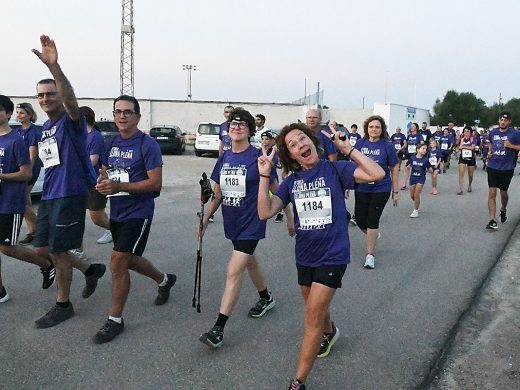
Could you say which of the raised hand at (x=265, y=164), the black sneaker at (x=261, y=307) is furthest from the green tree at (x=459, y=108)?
the raised hand at (x=265, y=164)

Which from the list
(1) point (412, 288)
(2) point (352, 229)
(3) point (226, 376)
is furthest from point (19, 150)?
(2) point (352, 229)

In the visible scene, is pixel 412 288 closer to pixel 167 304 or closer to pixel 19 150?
pixel 167 304

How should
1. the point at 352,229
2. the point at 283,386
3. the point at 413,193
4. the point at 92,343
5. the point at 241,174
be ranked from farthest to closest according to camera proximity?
1. the point at 413,193
2. the point at 352,229
3. the point at 241,174
4. the point at 92,343
5. the point at 283,386

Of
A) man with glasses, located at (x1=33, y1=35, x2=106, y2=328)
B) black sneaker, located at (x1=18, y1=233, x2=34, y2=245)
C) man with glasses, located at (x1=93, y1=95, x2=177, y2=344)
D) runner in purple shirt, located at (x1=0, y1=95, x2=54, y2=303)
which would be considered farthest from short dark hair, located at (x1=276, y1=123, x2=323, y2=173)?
black sneaker, located at (x1=18, y1=233, x2=34, y2=245)

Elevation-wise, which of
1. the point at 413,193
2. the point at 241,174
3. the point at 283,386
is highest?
the point at 241,174

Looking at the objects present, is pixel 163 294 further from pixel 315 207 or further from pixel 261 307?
pixel 315 207

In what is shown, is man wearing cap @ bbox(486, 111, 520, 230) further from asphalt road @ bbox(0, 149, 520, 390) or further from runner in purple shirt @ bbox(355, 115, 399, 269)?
runner in purple shirt @ bbox(355, 115, 399, 269)

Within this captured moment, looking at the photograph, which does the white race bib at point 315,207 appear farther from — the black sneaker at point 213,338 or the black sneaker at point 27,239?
the black sneaker at point 27,239

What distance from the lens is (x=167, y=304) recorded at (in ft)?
14.8

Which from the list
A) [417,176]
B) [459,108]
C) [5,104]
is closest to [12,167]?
[5,104]

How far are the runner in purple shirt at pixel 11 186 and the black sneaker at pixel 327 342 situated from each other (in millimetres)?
2827

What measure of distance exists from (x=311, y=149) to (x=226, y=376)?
163 centimetres

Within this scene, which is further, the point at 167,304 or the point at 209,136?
the point at 209,136

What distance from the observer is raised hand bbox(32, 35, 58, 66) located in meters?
3.47
